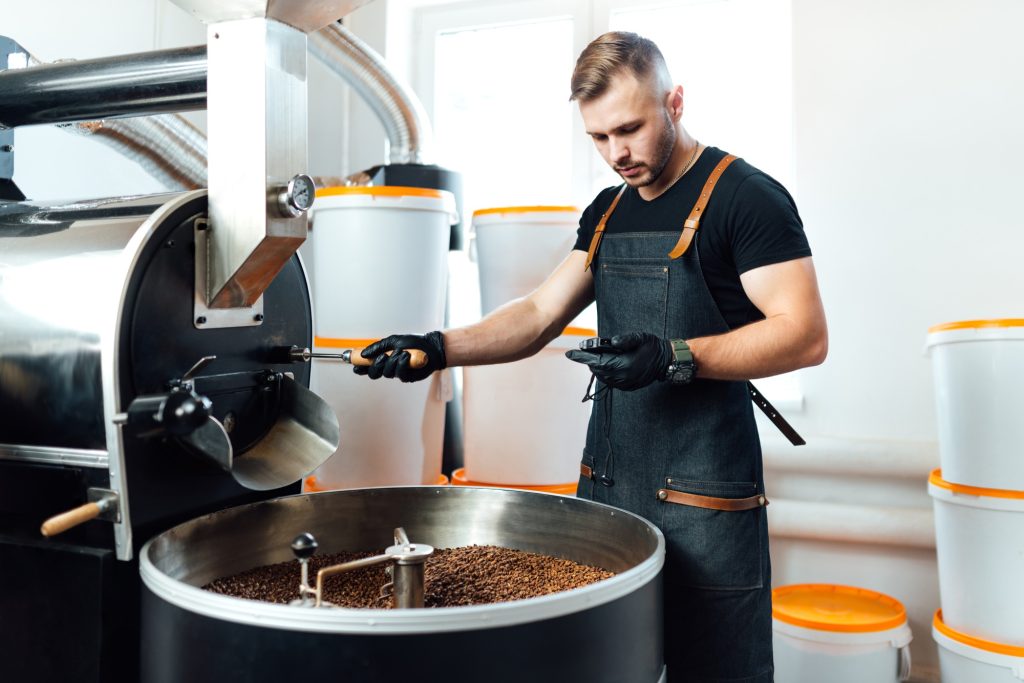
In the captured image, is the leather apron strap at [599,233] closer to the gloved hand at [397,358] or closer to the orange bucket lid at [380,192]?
the gloved hand at [397,358]

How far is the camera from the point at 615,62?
1466 mm

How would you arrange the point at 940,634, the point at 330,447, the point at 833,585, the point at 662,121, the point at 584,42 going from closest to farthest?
the point at 330,447
the point at 662,121
the point at 940,634
the point at 833,585
the point at 584,42

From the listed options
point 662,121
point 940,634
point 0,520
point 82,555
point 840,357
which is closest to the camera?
point 82,555

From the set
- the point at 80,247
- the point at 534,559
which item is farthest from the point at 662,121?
the point at 80,247

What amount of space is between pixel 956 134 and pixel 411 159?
168 centimetres

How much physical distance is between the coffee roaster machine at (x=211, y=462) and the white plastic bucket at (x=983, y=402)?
126cm

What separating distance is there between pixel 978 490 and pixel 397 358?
4.87 ft

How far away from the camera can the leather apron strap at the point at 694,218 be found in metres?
1.44

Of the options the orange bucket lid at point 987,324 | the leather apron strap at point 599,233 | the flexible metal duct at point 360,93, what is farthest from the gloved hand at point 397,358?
the orange bucket lid at point 987,324

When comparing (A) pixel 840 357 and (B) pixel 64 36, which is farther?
(A) pixel 840 357

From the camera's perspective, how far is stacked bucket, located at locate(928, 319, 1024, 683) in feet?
6.41

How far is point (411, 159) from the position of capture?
9.02 feet

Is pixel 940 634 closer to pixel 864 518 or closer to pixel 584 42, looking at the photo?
pixel 864 518

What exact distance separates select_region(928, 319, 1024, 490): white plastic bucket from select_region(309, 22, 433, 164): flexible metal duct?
1.67 metres
